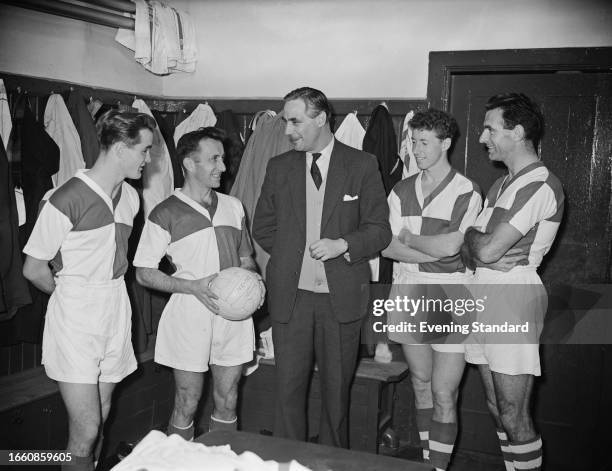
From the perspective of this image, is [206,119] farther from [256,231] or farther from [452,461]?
[452,461]

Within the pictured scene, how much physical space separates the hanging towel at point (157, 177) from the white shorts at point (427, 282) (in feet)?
5.37

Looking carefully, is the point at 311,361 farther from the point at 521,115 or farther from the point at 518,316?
the point at 521,115

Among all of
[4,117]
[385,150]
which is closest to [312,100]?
[385,150]

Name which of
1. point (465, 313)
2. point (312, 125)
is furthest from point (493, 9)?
point (465, 313)

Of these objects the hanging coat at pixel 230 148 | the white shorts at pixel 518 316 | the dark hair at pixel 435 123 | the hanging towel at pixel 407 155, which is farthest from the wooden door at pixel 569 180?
the hanging coat at pixel 230 148

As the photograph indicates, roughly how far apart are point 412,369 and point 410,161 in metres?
1.31

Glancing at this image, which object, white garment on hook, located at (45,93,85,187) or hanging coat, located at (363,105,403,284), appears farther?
hanging coat, located at (363,105,403,284)

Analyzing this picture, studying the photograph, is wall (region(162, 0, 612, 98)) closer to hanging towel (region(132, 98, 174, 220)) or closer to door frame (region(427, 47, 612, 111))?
door frame (region(427, 47, 612, 111))

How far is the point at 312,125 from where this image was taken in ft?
10.0

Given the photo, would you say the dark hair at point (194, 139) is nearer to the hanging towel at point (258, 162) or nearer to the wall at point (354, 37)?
the hanging towel at point (258, 162)

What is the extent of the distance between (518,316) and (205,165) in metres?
1.67

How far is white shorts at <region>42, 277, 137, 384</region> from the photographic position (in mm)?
2670

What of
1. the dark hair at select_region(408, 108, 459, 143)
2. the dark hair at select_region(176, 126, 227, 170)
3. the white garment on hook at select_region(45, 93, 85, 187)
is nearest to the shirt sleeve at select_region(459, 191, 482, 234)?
the dark hair at select_region(408, 108, 459, 143)

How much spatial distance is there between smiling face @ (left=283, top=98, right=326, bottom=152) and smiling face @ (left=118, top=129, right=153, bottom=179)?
0.68 metres
